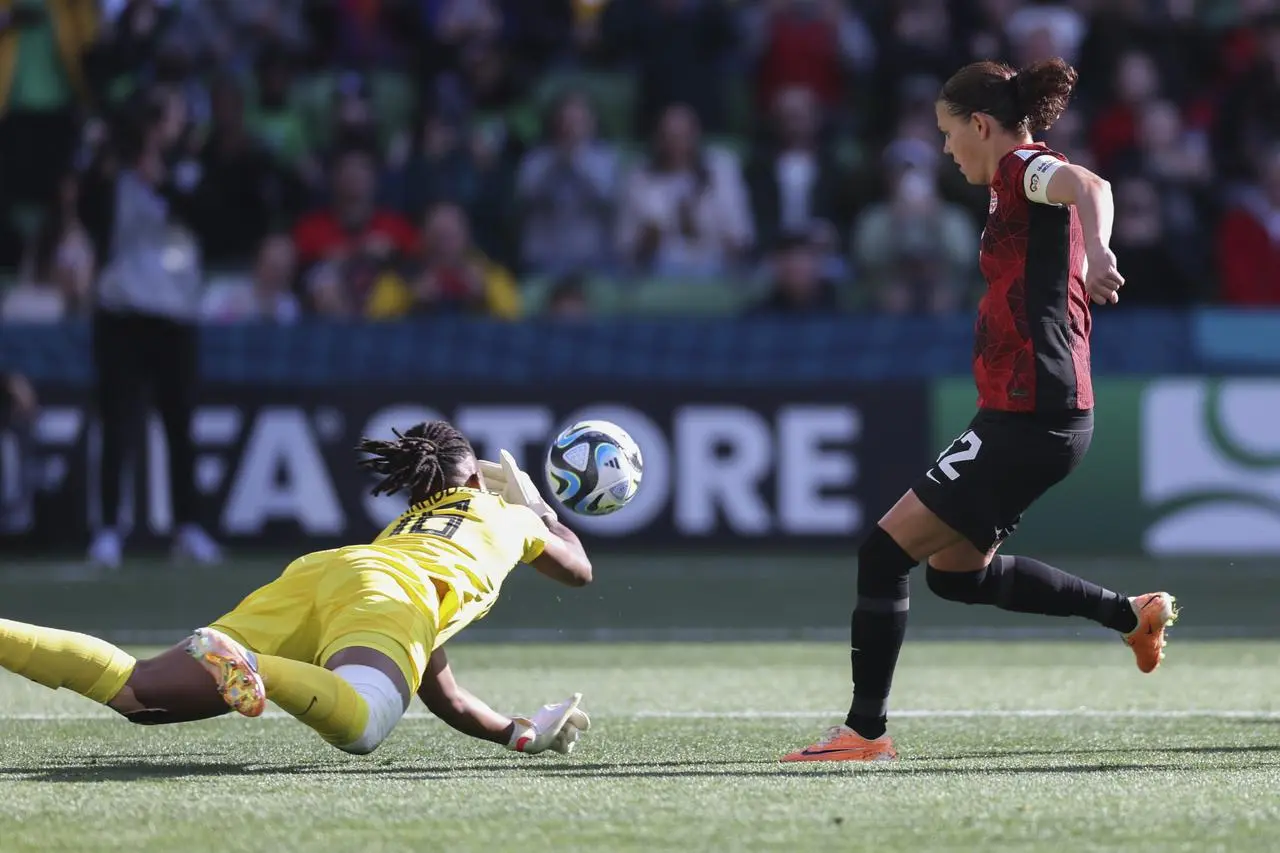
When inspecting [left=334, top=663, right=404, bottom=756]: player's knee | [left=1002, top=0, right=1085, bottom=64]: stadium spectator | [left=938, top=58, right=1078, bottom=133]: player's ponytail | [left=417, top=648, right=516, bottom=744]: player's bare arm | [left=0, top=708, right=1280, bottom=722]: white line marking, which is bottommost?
[left=0, top=708, right=1280, bottom=722]: white line marking

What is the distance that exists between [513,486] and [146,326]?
6.28m

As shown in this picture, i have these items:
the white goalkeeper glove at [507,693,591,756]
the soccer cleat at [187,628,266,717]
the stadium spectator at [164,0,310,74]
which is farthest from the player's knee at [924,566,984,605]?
the stadium spectator at [164,0,310,74]

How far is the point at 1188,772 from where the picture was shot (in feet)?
16.3

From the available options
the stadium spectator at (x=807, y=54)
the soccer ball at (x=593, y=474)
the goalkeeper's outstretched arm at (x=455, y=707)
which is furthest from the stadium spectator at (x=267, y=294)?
the goalkeeper's outstretched arm at (x=455, y=707)

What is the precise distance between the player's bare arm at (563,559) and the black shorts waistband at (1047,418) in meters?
1.17

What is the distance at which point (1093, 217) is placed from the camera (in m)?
4.82

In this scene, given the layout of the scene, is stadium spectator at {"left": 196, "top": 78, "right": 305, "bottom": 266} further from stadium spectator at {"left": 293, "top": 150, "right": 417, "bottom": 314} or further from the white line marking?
the white line marking

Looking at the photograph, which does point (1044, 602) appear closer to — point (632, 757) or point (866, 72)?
point (632, 757)

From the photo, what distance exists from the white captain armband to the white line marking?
1.80 metres

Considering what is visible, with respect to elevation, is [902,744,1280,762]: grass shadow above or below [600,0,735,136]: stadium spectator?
below

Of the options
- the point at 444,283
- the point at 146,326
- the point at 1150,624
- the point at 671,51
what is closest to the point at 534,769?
the point at 1150,624

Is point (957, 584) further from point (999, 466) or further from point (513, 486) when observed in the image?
point (513, 486)

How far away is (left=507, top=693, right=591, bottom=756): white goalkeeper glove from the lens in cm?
536

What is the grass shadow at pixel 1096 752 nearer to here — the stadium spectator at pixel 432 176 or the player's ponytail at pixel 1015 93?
the player's ponytail at pixel 1015 93
